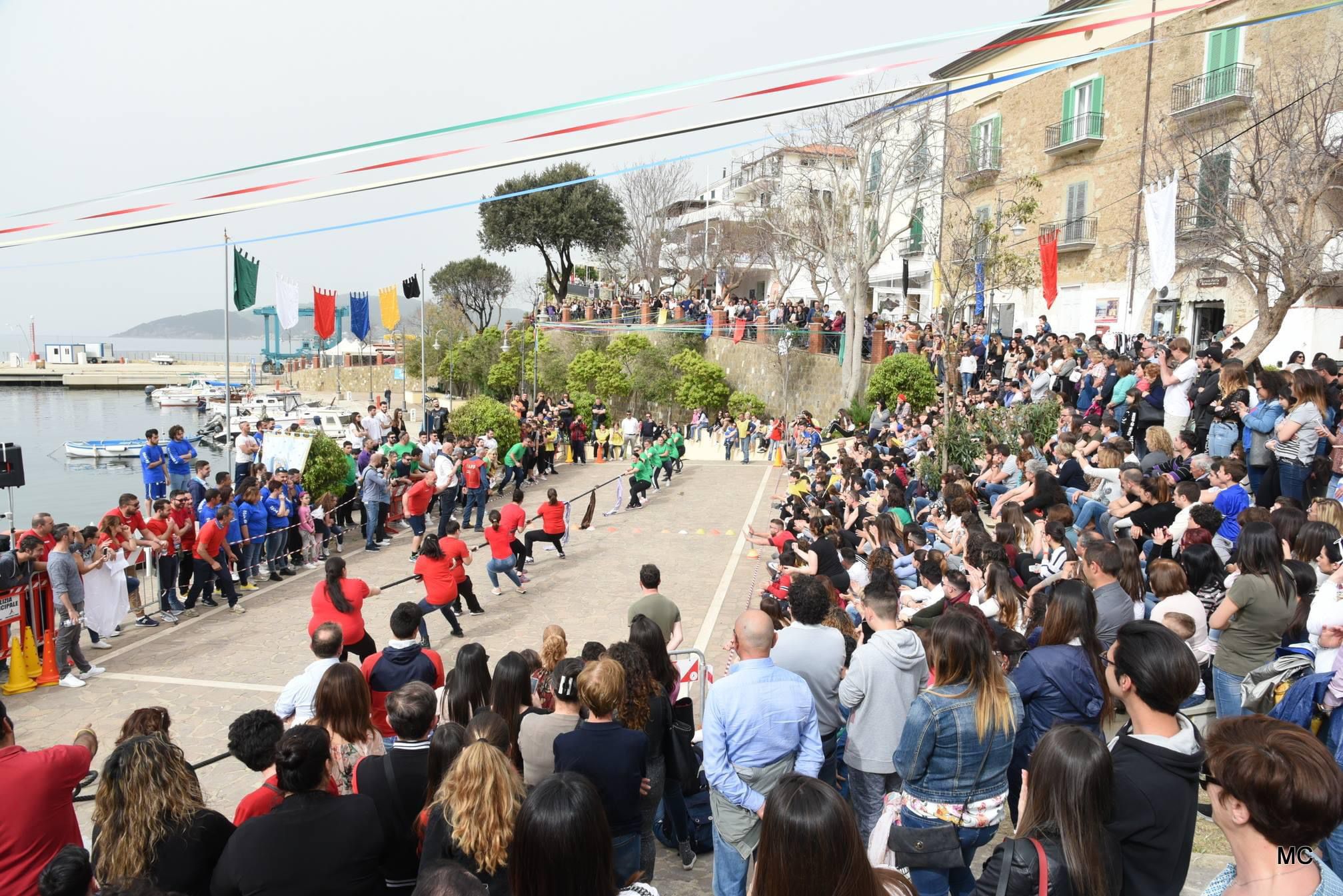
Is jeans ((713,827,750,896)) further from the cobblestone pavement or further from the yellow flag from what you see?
the yellow flag

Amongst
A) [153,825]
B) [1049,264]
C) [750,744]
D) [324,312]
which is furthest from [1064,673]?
[324,312]

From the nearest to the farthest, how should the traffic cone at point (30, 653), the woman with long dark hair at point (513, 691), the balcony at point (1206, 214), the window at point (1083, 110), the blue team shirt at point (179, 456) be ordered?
the woman with long dark hair at point (513, 691) < the traffic cone at point (30, 653) < the blue team shirt at point (179, 456) < the balcony at point (1206, 214) < the window at point (1083, 110)

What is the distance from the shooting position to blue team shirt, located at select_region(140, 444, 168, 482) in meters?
14.6

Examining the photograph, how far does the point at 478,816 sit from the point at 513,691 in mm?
1321

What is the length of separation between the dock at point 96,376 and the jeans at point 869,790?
90.0 meters

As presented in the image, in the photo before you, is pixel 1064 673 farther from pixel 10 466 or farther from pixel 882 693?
pixel 10 466

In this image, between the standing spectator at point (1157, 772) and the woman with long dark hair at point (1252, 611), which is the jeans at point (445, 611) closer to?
the woman with long dark hair at point (1252, 611)

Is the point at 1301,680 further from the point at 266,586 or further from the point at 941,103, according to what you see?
the point at 941,103

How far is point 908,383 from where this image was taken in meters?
24.7

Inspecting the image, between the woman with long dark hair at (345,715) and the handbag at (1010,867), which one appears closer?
the handbag at (1010,867)

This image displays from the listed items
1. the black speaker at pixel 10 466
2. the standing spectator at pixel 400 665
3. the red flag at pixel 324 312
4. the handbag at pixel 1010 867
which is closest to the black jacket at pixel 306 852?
the handbag at pixel 1010 867

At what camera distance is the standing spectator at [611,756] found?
3.72 metres

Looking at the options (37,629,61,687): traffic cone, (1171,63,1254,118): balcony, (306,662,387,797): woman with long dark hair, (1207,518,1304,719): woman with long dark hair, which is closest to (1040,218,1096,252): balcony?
(1171,63,1254,118): balcony

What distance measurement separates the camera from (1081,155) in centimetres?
2594
